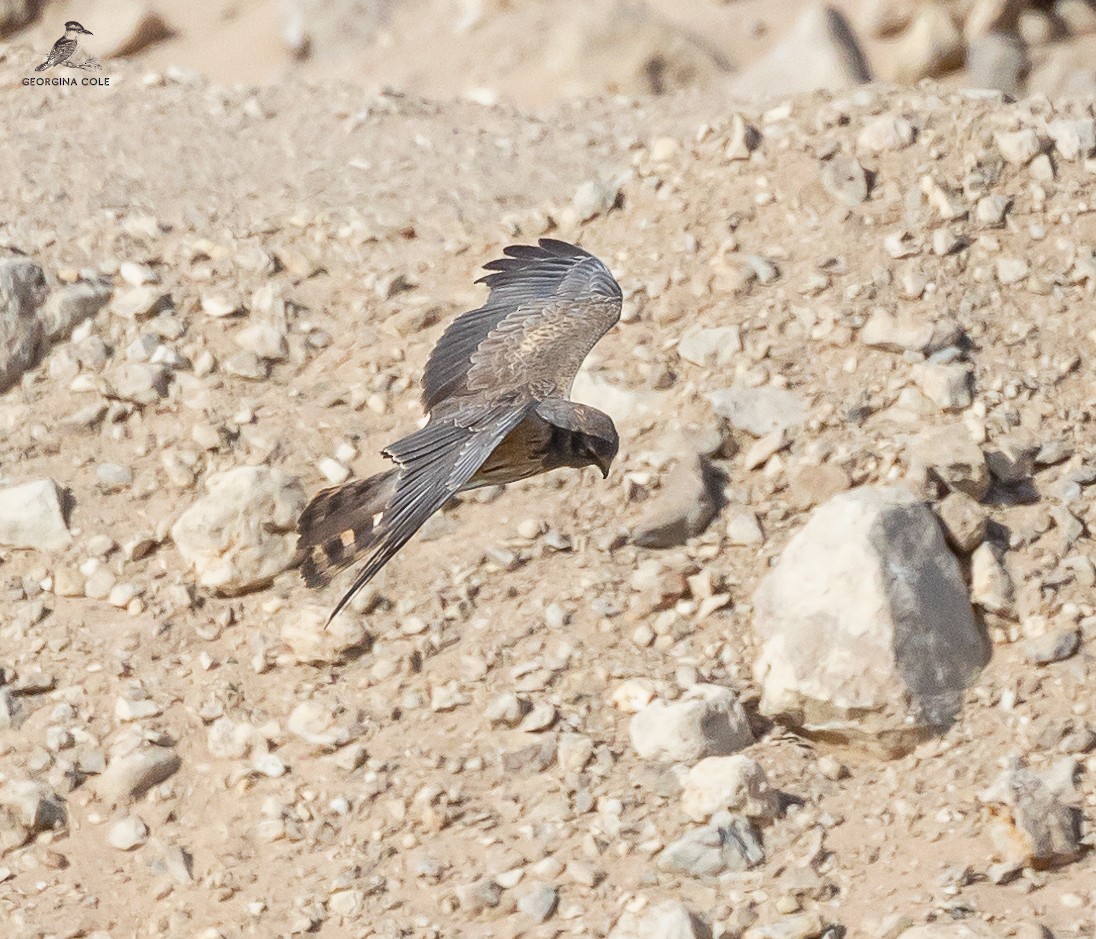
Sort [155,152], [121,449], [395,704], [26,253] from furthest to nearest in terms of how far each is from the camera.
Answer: [155,152]
[26,253]
[121,449]
[395,704]

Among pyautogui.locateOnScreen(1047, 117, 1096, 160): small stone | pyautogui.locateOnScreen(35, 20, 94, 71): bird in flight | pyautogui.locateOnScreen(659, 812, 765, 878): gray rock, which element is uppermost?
pyautogui.locateOnScreen(35, 20, 94, 71): bird in flight

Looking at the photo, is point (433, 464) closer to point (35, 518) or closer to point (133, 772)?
point (133, 772)

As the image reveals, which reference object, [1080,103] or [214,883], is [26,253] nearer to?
[214,883]

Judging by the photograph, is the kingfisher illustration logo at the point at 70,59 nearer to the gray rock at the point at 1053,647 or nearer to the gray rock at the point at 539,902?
the gray rock at the point at 539,902

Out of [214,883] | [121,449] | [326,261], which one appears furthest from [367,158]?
[214,883]

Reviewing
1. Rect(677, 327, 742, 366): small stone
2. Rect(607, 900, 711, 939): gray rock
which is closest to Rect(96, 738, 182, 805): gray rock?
Rect(607, 900, 711, 939): gray rock

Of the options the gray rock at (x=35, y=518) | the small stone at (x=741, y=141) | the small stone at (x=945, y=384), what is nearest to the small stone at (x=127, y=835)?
the gray rock at (x=35, y=518)

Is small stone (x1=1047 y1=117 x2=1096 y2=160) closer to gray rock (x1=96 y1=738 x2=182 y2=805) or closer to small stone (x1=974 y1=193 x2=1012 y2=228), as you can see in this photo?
small stone (x1=974 y1=193 x2=1012 y2=228)
